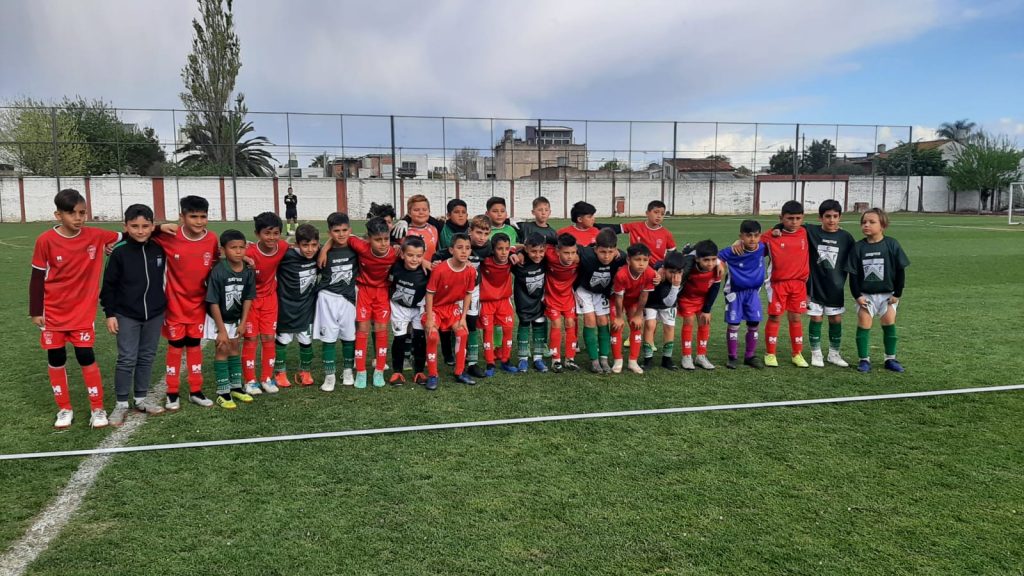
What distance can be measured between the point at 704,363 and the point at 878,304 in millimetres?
1779

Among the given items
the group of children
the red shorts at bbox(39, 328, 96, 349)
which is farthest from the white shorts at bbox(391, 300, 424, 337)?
the red shorts at bbox(39, 328, 96, 349)

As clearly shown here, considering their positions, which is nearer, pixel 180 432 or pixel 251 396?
pixel 180 432

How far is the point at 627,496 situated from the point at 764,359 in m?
3.62

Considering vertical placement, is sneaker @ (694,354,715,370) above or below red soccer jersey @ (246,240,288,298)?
below

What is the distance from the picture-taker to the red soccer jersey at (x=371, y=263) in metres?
5.66

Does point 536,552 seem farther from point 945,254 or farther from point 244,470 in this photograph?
point 945,254

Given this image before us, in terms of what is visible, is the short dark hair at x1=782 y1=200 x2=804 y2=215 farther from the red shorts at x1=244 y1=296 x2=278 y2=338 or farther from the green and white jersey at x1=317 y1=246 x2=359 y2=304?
the red shorts at x1=244 y1=296 x2=278 y2=338

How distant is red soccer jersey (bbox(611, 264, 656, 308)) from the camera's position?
19.4ft

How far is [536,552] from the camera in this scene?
288 cm

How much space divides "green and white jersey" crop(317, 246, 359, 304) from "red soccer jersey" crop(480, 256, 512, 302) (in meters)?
1.21

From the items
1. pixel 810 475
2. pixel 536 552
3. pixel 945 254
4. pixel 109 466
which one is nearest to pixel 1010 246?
pixel 945 254

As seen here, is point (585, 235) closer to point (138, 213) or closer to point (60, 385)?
point (138, 213)

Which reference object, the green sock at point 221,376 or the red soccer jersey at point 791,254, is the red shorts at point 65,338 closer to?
the green sock at point 221,376

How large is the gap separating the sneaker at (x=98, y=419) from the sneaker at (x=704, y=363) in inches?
202
